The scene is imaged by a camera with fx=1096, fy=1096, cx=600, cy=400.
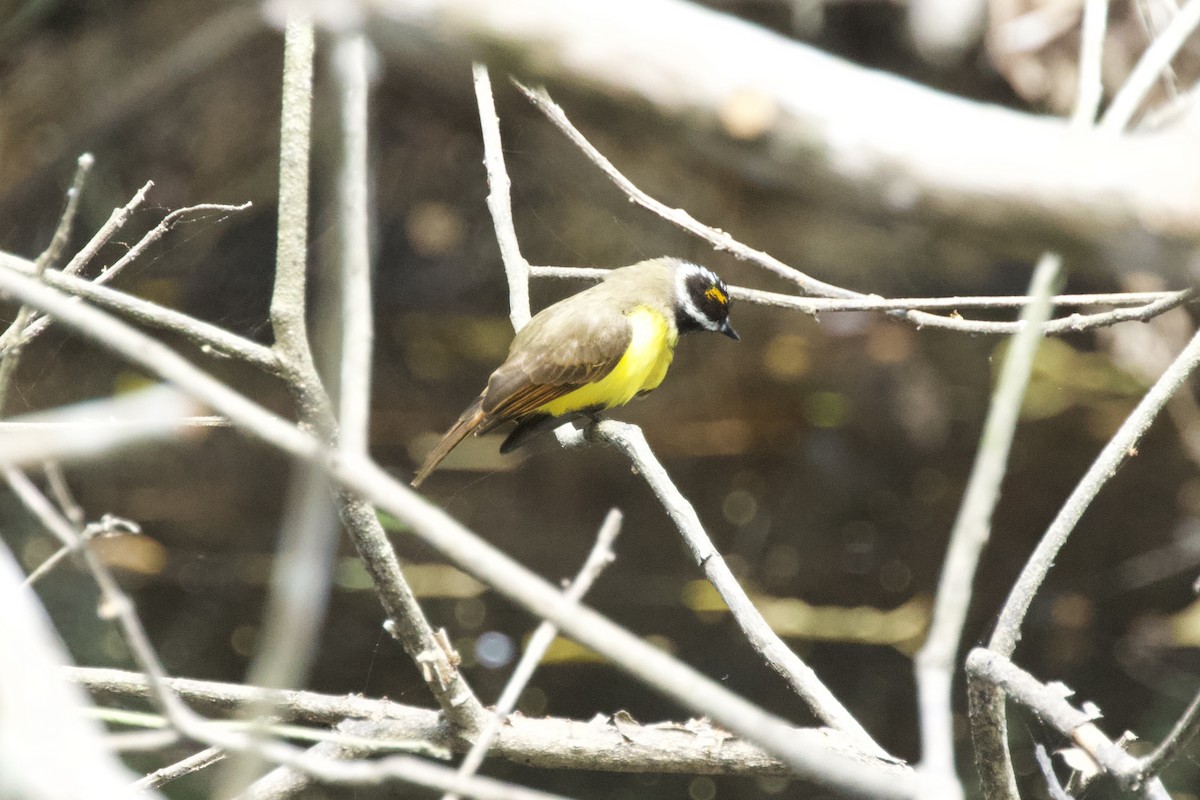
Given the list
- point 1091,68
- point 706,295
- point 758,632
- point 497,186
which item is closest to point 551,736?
point 758,632

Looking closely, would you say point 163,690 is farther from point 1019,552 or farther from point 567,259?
point 1019,552

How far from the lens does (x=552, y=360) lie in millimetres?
3406

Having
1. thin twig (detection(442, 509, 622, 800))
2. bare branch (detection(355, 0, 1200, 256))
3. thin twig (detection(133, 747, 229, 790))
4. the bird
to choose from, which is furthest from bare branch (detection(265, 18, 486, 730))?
the bird

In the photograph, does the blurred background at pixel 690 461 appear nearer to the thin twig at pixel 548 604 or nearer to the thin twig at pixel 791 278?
the thin twig at pixel 791 278

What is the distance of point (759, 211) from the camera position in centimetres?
516

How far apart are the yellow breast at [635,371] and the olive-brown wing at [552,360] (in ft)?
0.14

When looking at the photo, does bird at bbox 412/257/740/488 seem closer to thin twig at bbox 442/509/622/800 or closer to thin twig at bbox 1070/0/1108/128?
thin twig at bbox 1070/0/1108/128

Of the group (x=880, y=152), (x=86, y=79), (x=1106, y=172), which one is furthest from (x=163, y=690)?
(x=86, y=79)

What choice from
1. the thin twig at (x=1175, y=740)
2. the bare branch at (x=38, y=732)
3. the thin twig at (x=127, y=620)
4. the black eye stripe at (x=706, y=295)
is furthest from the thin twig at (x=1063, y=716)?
the black eye stripe at (x=706, y=295)

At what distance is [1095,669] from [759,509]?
1.83m

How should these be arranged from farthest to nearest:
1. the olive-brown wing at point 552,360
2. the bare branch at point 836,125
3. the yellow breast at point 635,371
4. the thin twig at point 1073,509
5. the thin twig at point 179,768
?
1. the yellow breast at point 635,371
2. the olive-brown wing at point 552,360
3. the thin twig at point 1073,509
4. the thin twig at point 179,768
5. the bare branch at point 836,125

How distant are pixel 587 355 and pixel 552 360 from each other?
126mm

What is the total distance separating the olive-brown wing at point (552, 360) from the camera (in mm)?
3418

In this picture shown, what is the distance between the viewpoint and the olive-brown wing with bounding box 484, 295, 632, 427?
342 cm
